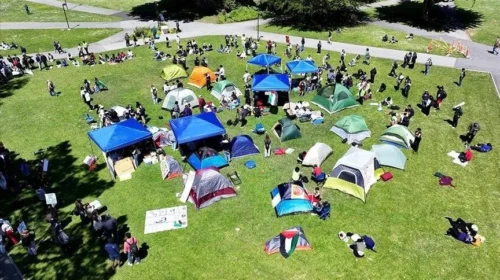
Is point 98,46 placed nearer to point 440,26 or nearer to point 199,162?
point 199,162

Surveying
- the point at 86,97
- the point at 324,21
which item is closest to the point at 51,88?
the point at 86,97

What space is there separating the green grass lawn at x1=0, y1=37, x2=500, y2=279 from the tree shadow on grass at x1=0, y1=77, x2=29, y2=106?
11.5 feet

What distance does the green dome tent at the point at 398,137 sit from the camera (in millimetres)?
24609

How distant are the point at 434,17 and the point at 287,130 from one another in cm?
3482

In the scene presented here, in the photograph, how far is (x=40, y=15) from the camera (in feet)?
184

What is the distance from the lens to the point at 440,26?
4619cm

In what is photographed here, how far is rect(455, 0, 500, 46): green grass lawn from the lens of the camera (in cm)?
4297

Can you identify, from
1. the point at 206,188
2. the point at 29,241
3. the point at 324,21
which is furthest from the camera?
the point at 324,21

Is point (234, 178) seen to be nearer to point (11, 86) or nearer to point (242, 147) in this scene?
point (242, 147)

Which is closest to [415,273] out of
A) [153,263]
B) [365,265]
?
[365,265]

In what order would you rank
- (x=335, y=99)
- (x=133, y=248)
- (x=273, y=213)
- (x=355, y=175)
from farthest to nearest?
(x=335, y=99), (x=355, y=175), (x=273, y=213), (x=133, y=248)

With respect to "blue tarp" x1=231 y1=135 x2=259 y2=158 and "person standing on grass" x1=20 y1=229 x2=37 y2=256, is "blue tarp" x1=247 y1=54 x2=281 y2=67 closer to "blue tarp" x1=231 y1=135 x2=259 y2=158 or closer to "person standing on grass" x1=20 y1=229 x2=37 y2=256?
"blue tarp" x1=231 y1=135 x2=259 y2=158

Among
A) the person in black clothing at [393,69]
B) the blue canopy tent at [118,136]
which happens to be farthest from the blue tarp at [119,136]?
the person in black clothing at [393,69]

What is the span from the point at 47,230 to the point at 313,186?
1395cm
